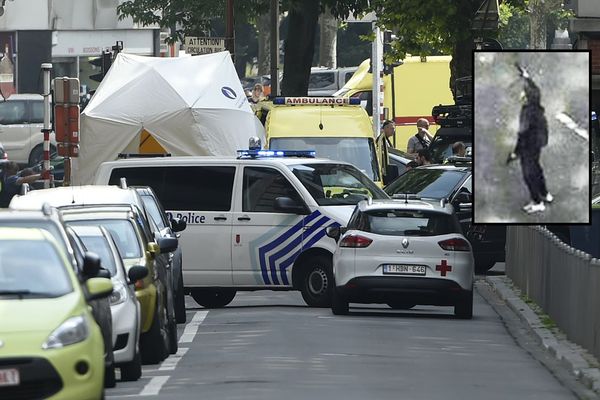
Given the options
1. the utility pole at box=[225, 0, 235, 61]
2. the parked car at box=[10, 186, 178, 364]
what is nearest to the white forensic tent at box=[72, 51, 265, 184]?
the utility pole at box=[225, 0, 235, 61]

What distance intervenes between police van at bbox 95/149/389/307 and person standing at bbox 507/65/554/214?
21.8 feet

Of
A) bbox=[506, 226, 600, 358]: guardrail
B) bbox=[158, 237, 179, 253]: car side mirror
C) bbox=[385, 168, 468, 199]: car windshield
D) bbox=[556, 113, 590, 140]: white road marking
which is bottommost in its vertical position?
bbox=[506, 226, 600, 358]: guardrail

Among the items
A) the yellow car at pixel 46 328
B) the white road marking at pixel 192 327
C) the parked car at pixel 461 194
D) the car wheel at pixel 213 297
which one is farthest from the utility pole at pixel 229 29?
the yellow car at pixel 46 328

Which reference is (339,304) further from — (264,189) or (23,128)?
(23,128)

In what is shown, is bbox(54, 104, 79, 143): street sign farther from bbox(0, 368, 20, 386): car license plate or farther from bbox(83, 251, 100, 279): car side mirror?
bbox(0, 368, 20, 386): car license plate

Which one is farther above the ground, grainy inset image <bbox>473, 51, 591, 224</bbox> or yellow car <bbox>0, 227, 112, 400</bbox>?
grainy inset image <bbox>473, 51, 591, 224</bbox>

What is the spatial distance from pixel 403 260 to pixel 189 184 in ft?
11.6

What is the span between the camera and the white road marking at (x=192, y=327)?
68.9 feet

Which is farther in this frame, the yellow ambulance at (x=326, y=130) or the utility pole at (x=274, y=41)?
the utility pole at (x=274, y=41)

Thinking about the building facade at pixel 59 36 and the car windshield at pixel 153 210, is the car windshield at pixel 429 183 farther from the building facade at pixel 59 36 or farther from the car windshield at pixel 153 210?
the building facade at pixel 59 36

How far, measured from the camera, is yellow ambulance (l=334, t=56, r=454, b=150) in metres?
56.2

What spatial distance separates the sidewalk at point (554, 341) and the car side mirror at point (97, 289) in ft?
14.8

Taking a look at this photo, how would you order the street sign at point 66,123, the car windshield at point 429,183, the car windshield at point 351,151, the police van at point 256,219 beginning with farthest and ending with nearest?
the street sign at point 66,123 < the car windshield at point 351,151 < the car windshield at point 429,183 < the police van at point 256,219

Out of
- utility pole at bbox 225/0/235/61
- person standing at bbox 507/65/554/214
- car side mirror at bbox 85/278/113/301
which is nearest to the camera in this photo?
car side mirror at bbox 85/278/113/301
